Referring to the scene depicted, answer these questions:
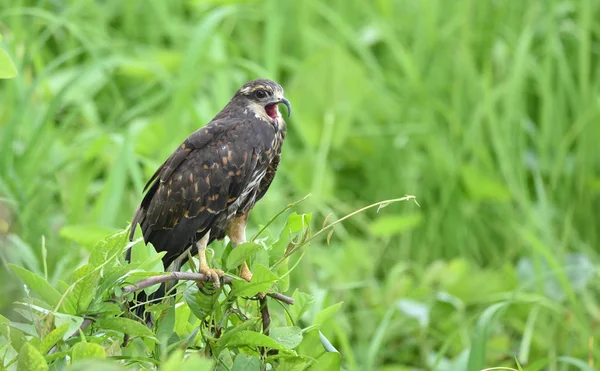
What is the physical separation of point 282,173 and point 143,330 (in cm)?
308

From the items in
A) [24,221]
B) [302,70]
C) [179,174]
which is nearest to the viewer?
[179,174]

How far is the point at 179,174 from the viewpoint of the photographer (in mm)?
2482

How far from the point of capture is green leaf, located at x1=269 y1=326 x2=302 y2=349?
181cm

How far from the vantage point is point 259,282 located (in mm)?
1757

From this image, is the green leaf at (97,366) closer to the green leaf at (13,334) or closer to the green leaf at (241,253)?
the green leaf at (13,334)

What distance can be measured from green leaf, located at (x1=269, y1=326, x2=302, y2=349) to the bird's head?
3.05 ft

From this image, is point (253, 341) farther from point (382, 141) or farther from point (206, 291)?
point (382, 141)

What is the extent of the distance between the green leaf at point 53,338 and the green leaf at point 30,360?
0.07 m

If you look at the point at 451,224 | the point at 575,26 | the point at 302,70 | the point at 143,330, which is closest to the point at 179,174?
the point at 143,330

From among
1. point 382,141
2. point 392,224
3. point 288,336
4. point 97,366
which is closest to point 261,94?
Result: point 288,336

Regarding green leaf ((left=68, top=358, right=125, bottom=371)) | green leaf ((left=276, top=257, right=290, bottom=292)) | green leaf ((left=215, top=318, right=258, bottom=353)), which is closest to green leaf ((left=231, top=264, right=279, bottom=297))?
green leaf ((left=215, top=318, right=258, bottom=353))

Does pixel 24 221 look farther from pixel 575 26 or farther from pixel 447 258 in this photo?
pixel 575 26

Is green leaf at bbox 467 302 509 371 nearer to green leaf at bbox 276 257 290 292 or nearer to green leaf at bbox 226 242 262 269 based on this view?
green leaf at bbox 276 257 290 292

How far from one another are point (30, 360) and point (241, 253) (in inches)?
19.9
